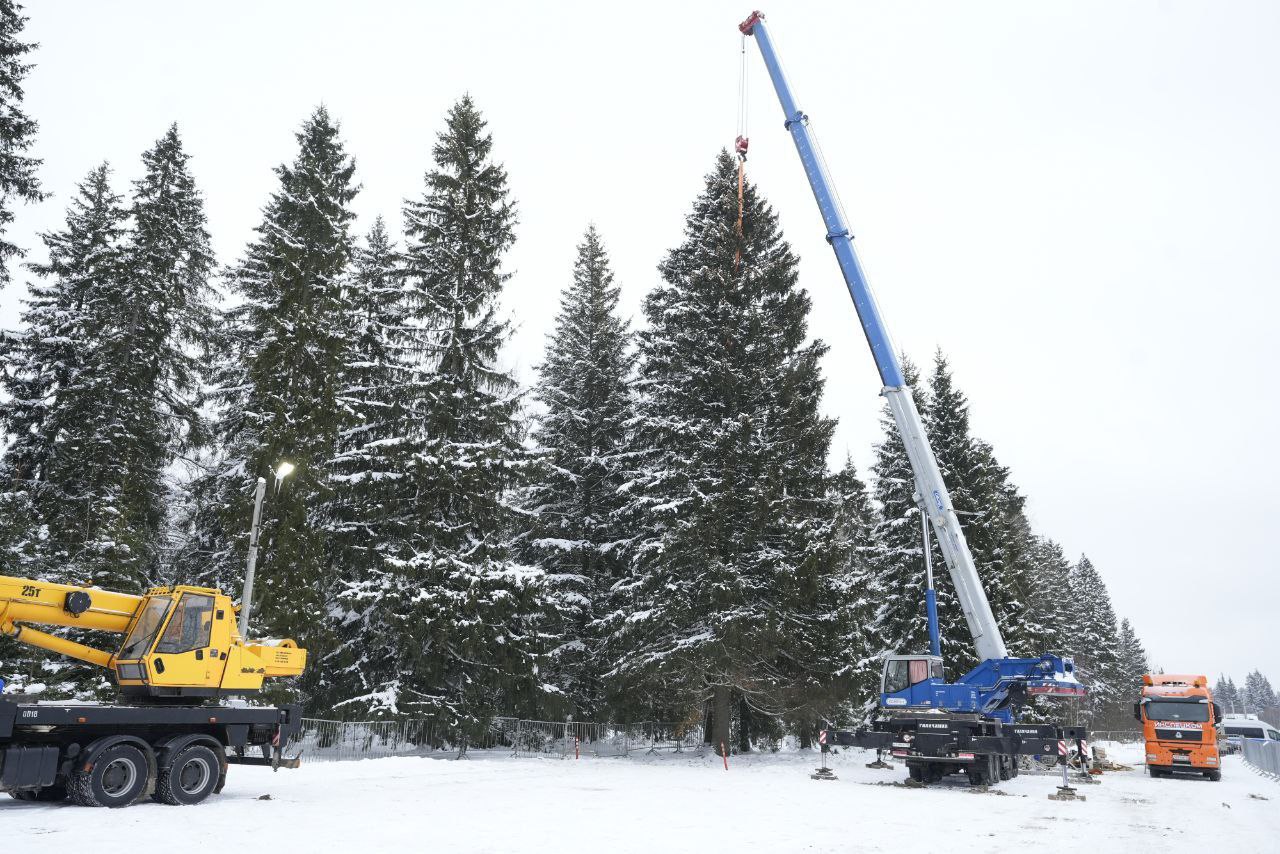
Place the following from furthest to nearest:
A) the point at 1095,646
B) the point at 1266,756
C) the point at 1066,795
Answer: the point at 1095,646
the point at 1266,756
the point at 1066,795

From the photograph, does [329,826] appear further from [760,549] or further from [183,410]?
[183,410]

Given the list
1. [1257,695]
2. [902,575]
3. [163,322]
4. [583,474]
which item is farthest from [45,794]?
[1257,695]

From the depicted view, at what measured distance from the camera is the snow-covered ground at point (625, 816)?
10359mm

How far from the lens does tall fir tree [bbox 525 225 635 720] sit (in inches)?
1098

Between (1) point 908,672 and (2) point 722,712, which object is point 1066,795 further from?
(2) point 722,712

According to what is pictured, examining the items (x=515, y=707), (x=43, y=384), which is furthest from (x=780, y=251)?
(x=43, y=384)

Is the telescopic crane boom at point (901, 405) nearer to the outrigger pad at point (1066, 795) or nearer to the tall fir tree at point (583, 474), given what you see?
the outrigger pad at point (1066, 795)

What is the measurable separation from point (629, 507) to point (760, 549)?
14.0 feet

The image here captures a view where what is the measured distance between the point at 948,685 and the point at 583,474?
45.5 feet

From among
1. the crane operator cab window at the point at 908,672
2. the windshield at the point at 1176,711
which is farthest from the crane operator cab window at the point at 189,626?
the windshield at the point at 1176,711

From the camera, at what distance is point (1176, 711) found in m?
25.1

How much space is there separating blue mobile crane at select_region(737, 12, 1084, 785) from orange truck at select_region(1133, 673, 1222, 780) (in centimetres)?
299

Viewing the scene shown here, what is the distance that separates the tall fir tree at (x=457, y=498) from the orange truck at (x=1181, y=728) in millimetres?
18738

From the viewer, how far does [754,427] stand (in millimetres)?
25422
